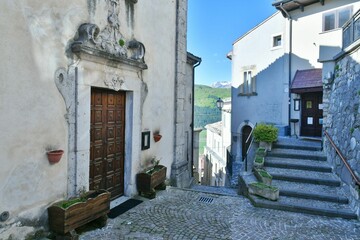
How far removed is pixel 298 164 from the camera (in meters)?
7.49

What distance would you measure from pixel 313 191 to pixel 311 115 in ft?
20.0

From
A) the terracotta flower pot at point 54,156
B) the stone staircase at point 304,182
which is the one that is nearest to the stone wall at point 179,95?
the stone staircase at point 304,182

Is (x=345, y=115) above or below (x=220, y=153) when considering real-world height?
above

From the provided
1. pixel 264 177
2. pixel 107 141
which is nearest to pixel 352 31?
pixel 264 177

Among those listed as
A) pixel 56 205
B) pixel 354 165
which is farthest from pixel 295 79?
pixel 56 205

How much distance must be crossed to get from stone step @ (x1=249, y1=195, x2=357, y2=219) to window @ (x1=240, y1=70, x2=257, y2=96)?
9.72 meters

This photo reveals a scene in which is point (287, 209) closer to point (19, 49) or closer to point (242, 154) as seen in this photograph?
point (19, 49)

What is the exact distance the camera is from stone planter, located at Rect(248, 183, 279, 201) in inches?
231

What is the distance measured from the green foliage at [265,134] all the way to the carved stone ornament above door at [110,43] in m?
4.79

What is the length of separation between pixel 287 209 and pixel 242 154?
1065cm

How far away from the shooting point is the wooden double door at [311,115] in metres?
11.0

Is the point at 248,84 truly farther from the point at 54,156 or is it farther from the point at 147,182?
the point at 54,156

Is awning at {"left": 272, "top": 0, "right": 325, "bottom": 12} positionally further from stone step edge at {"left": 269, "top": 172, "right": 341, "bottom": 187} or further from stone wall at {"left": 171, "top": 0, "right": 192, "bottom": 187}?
stone step edge at {"left": 269, "top": 172, "right": 341, "bottom": 187}

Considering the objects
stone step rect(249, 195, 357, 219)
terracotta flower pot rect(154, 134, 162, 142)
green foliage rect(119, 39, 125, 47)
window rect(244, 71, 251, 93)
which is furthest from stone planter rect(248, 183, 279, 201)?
window rect(244, 71, 251, 93)
